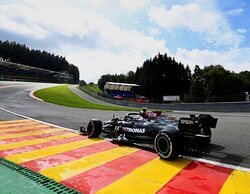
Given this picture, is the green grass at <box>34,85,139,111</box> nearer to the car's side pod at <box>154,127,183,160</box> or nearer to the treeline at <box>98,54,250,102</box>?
the car's side pod at <box>154,127,183,160</box>

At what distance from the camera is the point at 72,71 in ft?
597

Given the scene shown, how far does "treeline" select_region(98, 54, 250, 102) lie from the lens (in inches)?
2432

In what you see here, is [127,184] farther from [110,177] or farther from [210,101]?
[210,101]

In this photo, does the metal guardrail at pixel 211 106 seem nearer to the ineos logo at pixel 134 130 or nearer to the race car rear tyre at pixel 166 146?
the ineos logo at pixel 134 130

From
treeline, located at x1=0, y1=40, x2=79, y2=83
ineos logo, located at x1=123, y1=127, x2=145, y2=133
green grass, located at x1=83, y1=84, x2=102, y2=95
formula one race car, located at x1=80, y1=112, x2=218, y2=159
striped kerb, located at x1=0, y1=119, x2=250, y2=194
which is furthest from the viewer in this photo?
treeline, located at x1=0, y1=40, x2=79, y2=83

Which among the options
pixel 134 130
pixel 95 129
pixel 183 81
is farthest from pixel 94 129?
pixel 183 81

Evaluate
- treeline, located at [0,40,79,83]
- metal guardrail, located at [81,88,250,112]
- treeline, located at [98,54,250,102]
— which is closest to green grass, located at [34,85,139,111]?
metal guardrail, located at [81,88,250,112]

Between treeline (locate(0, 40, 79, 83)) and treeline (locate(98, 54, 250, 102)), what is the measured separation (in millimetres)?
89355

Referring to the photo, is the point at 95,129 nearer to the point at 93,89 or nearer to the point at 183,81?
the point at 183,81

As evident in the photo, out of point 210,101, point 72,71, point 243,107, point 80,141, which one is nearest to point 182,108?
point 210,101

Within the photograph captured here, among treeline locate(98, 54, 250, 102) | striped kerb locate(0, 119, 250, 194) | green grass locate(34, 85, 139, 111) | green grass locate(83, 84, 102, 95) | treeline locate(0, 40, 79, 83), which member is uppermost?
treeline locate(0, 40, 79, 83)

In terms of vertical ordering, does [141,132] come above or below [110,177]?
above

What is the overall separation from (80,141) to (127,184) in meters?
4.15

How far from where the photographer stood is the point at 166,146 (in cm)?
683
